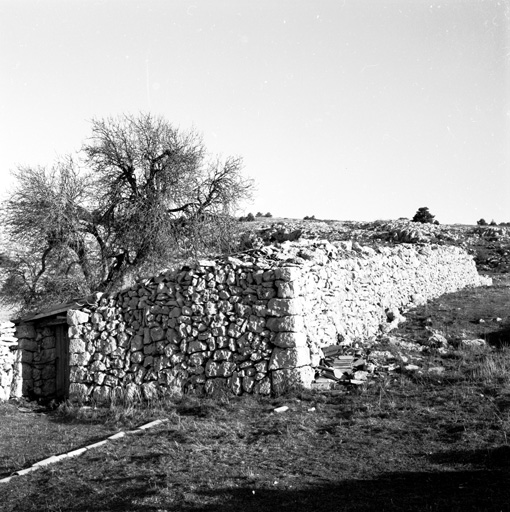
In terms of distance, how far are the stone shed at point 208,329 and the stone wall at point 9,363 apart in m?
0.22

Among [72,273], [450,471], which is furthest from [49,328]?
[450,471]

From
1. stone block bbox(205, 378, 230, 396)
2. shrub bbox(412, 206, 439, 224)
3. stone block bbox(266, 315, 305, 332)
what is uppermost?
shrub bbox(412, 206, 439, 224)

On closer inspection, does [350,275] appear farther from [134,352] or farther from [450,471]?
[450,471]

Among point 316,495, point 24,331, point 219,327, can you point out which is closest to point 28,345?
point 24,331

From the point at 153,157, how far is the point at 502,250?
28825 mm

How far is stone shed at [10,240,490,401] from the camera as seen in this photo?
40.6 feet

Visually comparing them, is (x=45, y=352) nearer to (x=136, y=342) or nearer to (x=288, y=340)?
(x=136, y=342)

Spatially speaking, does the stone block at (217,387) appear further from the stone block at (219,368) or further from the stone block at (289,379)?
the stone block at (289,379)

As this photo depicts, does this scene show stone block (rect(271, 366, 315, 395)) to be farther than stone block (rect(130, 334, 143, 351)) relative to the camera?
No

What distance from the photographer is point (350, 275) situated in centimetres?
1574

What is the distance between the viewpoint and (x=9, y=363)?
14867 millimetres

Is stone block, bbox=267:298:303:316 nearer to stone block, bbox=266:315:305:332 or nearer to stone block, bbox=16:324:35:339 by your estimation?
stone block, bbox=266:315:305:332

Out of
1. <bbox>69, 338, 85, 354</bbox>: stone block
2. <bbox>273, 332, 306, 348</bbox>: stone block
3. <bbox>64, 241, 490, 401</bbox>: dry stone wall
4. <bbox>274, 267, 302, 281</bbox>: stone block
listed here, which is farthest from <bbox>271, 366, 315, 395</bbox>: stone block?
<bbox>69, 338, 85, 354</bbox>: stone block

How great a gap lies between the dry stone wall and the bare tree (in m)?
7.46
